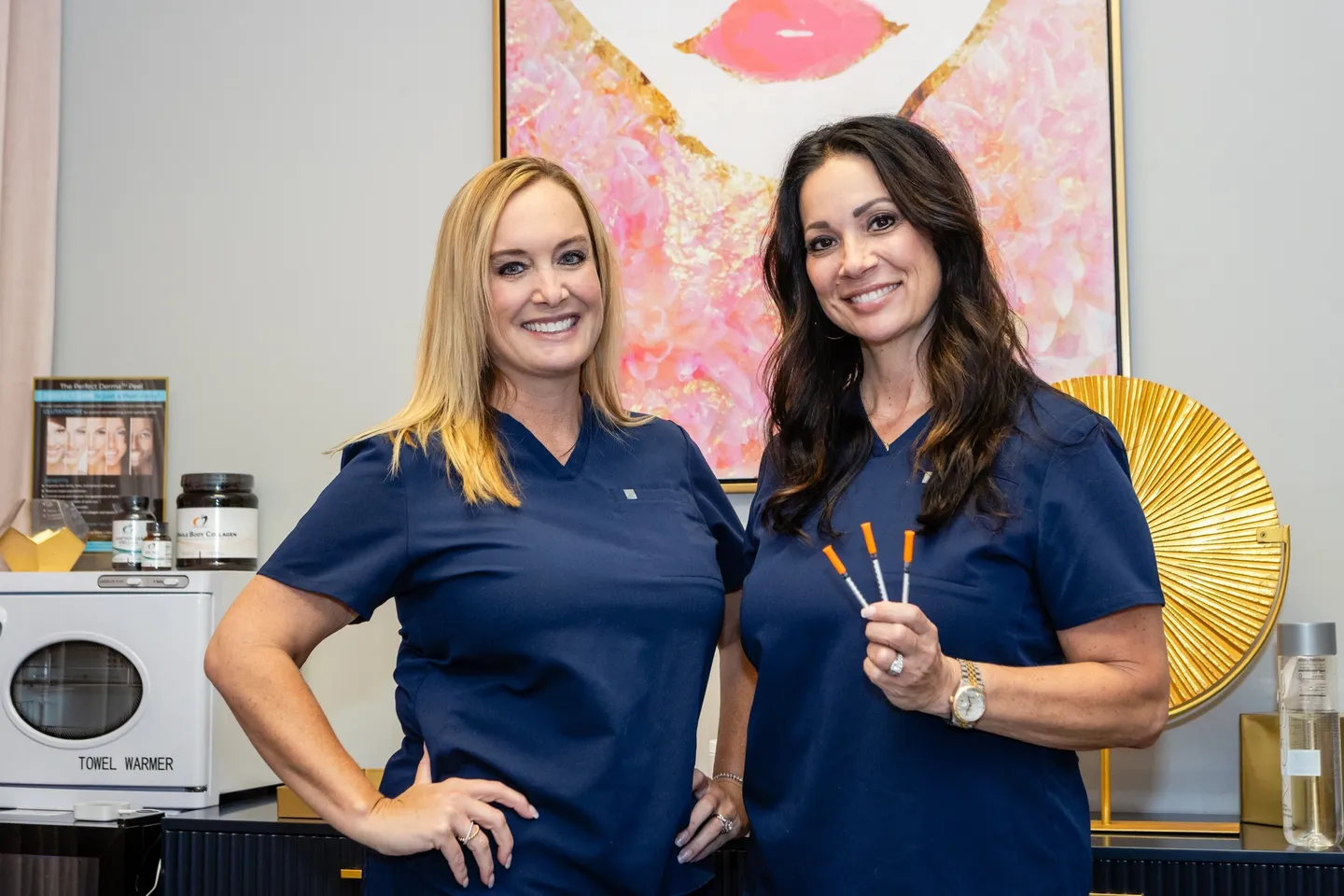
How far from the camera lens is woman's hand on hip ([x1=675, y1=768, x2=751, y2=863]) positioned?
146cm

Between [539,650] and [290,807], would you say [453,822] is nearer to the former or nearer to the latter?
[539,650]

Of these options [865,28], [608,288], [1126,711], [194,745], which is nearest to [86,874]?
[194,745]

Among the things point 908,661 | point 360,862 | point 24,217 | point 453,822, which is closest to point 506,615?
point 453,822

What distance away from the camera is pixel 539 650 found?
52.9 inches

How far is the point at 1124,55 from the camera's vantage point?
86.7 inches

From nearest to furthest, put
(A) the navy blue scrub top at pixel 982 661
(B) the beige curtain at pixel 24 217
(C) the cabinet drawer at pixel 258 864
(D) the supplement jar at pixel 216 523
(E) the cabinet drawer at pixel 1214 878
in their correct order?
(A) the navy blue scrub top at pixel 982 661 < (E) the cabinet drawer at pixel 1214 878 < (C) the cabinet drawer at pixel 258 864 < (D) the supplement jar at pixel 216 523 < (B) the beige curtain at pixel 24 217

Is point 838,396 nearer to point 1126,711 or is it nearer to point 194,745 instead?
point 1126,711

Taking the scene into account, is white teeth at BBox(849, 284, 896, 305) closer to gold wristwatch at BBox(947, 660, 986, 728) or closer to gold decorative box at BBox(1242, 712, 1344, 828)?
gold wristwatch at BBox(947, 660, 986, 728)

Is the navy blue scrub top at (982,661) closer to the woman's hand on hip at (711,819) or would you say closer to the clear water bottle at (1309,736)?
the woman's hand on hip at (711,819)

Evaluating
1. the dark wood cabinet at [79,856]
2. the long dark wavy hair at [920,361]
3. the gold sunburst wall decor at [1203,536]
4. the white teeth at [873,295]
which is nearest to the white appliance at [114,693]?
the dark wood cabinet at [79,856]

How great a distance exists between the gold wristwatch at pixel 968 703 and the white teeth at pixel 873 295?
43 centimetres

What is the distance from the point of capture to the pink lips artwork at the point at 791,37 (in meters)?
2.28

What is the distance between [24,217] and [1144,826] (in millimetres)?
2349

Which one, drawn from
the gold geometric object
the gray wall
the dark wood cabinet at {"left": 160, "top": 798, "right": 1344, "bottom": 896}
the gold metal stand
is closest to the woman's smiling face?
the gray wall
